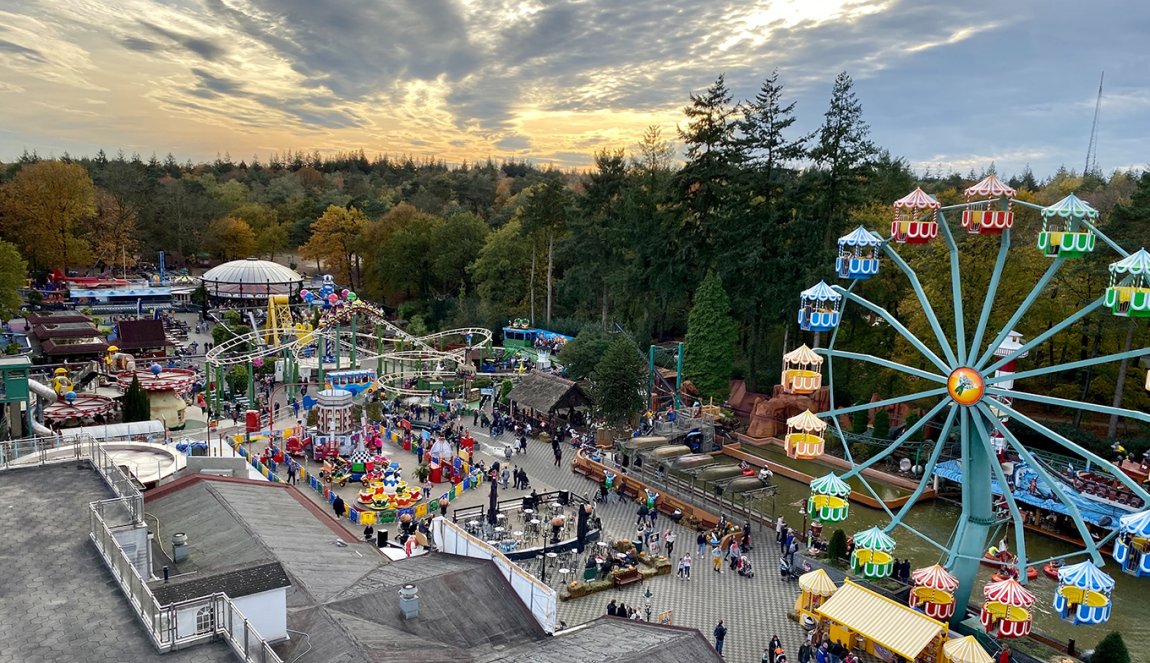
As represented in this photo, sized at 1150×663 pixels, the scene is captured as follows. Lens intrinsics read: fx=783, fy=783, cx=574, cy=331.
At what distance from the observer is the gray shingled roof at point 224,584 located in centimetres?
977

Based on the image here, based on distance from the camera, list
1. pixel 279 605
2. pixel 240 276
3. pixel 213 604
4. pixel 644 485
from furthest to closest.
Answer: pixel 240 276
pixel 644 485
pixel 279 605
pixel 213 604

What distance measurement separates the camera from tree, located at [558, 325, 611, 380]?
41969mm

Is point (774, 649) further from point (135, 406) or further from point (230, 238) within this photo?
point (230, 238)

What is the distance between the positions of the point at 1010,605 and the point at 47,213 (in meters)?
78.9

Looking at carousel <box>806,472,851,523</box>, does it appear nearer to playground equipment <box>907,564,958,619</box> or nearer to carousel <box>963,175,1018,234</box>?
playground equipment <box>907,564,958,619</box>

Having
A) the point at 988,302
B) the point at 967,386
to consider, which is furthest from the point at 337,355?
the point at 988,302

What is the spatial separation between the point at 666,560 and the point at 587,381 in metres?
18.9

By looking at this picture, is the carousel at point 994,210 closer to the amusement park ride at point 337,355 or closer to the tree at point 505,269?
the amusement park ride at point 337,355

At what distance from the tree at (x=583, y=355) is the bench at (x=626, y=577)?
65.3 feet

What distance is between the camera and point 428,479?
1094 inches

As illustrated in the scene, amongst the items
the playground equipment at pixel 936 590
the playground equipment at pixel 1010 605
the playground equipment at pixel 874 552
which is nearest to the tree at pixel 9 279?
the playground equipment at pixel 874 552

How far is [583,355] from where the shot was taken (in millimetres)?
42156

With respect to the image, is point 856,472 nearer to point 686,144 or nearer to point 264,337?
point 686,144

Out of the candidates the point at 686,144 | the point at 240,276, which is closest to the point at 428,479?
the point at 686,144
